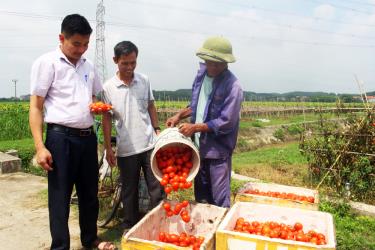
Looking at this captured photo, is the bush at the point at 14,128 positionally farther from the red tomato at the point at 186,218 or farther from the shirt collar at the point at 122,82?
the red tomato at the point at 186,218

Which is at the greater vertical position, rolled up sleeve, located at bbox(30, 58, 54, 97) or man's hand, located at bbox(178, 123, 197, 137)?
rolled up sleeve, located at bbox(30, 58, 54, 97)

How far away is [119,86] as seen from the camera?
12.2 feet

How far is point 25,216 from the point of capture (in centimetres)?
503

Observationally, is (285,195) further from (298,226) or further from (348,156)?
(348,156)

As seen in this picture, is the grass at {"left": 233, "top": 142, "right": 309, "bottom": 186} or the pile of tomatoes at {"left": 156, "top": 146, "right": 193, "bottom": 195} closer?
the pile of tomatoes at {"left": 156, "top": 146, "right": 193, "bottom": 195}

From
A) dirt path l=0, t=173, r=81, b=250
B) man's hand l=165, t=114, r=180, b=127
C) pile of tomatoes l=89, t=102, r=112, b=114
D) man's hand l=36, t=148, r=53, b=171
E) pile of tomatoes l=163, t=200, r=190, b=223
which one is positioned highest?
pile of tomatoes l=89, t=102, r=112, b=114

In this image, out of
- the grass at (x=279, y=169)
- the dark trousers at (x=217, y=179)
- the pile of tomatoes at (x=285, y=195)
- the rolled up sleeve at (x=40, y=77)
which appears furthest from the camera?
the grass at (x=279, y=169)

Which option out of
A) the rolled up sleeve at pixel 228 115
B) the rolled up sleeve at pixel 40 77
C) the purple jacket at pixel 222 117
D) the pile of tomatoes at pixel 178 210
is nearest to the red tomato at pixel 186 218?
the pile of tomatoes at pixel 178 210

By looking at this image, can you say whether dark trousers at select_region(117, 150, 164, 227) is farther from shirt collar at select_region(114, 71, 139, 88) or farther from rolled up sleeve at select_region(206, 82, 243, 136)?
rolled up sleeve at select_region(206, 82, 243, 136)

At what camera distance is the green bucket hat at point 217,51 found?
3271 millimetres

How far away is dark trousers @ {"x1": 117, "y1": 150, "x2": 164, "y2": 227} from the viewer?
380cm

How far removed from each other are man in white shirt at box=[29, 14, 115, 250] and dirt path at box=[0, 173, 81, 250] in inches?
38.1

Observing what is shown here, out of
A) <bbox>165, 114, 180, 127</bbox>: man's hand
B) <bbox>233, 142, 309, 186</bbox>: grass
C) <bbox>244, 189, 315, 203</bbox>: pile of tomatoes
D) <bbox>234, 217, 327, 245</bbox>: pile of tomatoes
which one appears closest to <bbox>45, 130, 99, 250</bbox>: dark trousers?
<bbox>165, 114, 180, 127</bbox>: man's hand

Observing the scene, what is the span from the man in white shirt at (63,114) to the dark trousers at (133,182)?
47 cm
